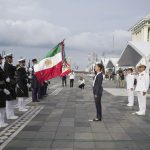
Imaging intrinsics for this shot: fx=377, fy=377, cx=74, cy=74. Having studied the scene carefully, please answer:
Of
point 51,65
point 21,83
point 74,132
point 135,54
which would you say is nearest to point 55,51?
point 51,65

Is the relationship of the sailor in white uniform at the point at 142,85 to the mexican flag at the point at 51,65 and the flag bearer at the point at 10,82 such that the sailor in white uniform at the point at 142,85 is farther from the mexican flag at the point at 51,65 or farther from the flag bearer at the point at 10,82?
the flag bearer at the point at 10,82

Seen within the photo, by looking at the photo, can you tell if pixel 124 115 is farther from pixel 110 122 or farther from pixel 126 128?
pixel 126 128

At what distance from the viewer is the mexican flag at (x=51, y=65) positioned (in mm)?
14359

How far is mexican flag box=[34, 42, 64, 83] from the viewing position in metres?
14.4

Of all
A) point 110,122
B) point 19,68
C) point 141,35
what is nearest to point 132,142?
point 110,122

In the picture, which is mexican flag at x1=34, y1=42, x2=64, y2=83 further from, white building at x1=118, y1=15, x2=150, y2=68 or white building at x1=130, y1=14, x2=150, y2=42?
white building at x1=130, y1=14, x2=150, y2=42

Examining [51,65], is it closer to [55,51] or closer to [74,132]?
[55,51]

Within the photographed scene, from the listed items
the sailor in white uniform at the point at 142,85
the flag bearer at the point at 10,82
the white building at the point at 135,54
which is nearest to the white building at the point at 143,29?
the white building at the point at 135,54

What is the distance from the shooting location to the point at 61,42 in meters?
14.6

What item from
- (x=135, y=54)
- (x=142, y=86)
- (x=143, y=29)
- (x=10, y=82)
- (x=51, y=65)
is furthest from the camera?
(x=143, y=29)

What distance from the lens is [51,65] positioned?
47.5 ft

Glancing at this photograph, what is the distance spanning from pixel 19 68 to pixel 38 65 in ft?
4.12

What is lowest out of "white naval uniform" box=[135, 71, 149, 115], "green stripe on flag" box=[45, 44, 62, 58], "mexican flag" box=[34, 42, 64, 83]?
"white naval uniform" box=[135, 71, 149, 115]

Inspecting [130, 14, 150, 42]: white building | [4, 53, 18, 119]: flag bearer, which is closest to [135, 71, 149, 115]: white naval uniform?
[4, 53, 18, 119]: flag bearer
